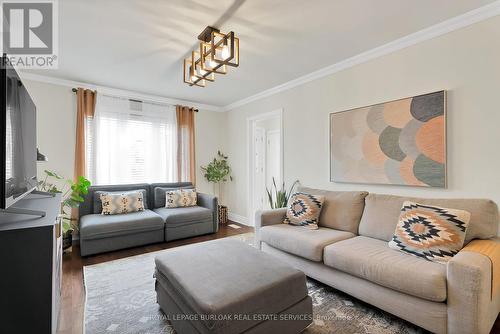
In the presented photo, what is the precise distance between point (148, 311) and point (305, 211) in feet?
6.15

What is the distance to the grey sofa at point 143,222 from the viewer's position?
3.22 m

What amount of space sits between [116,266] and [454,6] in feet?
14.0

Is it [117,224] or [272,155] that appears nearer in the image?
[117,224]

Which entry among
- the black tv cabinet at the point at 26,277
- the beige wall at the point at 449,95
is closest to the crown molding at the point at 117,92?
the beige wall at the point at 449,95

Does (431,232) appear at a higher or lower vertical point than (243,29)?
lower

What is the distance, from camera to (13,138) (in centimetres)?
136

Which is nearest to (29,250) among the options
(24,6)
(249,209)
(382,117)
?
(24,6)

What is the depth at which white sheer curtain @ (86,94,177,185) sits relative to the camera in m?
4.03

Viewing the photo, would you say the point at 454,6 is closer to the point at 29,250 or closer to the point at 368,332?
the point at 368,332

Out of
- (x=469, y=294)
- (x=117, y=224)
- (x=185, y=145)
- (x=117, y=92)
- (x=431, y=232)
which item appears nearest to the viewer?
(x=469, y=294)

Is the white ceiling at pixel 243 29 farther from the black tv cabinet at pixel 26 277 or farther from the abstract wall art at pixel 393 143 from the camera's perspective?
the black tv cabinet at pixel 26 277

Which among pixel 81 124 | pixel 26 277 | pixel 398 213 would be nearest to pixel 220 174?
pixel 81 124

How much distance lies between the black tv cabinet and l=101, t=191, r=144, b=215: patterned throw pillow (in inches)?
97.3

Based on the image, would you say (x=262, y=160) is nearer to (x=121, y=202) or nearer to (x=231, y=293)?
(x=121, y=202)
